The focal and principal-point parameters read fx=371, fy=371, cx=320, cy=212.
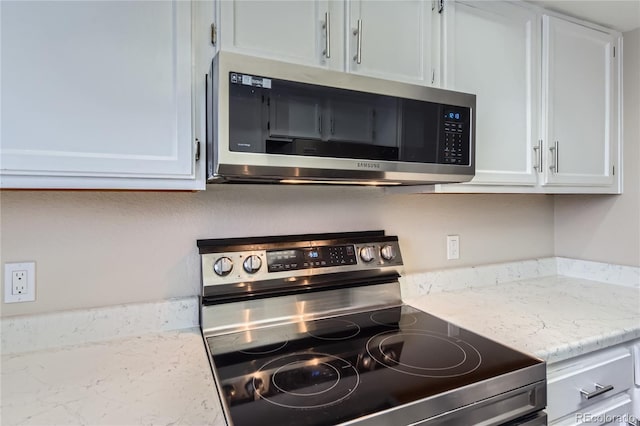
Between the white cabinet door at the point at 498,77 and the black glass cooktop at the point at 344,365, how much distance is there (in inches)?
26.1

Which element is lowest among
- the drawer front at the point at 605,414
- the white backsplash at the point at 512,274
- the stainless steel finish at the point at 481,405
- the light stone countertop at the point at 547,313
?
the drawer front at the point at 605,414

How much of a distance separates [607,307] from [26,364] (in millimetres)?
1957

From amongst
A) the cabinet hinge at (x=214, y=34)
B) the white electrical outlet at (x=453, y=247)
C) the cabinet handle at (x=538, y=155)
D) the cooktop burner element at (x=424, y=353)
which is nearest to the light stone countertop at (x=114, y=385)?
the cooktop burner element at (x=424, y=353)

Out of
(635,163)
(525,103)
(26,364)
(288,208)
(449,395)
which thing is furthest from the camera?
(635,163)

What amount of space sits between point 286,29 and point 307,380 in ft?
3.18

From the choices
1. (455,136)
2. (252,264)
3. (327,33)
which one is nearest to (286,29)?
(327,33)

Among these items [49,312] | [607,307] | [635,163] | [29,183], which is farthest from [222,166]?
[635,163]

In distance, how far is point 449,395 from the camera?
0.85 meters

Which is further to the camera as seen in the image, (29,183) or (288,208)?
(288,208)

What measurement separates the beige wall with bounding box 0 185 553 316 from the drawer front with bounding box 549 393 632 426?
74 cm

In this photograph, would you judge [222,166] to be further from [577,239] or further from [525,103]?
[577,239]

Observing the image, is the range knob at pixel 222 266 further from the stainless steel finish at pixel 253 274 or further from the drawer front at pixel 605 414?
the drawer front at pixel 605 414

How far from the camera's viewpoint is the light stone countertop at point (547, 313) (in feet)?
3.68

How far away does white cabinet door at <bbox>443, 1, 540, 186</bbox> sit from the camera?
1.37m
